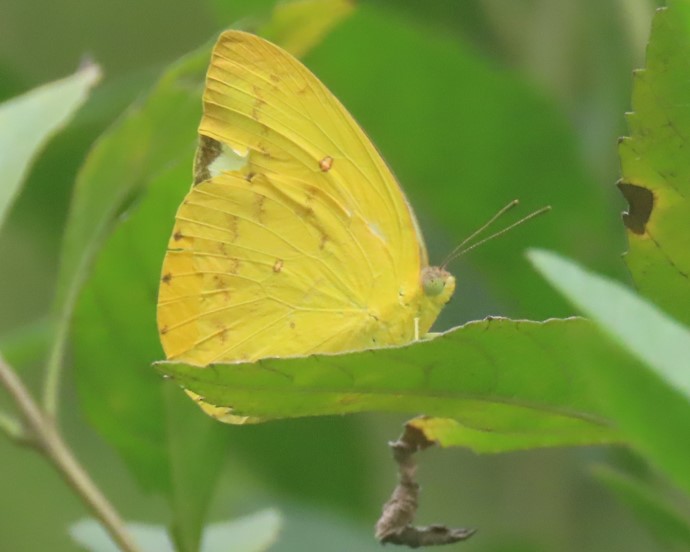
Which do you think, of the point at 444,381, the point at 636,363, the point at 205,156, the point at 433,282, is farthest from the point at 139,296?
A: the point at 636,363

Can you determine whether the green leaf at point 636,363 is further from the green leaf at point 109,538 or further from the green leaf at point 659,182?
the green leaf at point 109,538

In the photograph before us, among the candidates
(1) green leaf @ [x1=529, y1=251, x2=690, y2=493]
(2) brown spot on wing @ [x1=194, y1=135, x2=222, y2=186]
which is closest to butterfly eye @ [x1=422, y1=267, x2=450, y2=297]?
(2) brown spot on wing @ [x1=194, y1=135, x2=222, y2=186]

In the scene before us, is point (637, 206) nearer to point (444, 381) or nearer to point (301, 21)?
point (444, 381)

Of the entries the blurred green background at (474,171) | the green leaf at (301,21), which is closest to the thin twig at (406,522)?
the green leaf at (301,21)

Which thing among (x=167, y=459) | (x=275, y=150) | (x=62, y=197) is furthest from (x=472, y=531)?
(x=62, y=197)

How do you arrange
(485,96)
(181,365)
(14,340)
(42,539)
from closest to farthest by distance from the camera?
1. (181,365)
2. (14,340)
3. (485,96)
4. (42,539)

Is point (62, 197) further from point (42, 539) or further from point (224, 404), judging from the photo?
point (224, 404)
